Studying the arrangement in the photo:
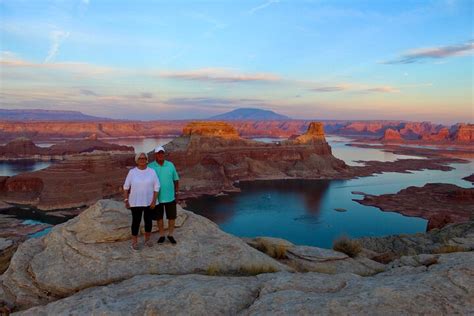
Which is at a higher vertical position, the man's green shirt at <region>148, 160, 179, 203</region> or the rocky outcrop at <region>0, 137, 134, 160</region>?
the man's green shirt at <region>148, 160, 179, 203</region>

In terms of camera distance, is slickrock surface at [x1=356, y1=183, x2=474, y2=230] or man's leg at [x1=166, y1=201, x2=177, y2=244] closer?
man's leg at [x1=166, y1=201, x2=177, y2=244]

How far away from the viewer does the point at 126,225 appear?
7.69 meters

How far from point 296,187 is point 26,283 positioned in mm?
62929

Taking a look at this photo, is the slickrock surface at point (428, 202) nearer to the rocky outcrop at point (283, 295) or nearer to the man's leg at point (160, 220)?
the rocky outcrop at point (283, 295)

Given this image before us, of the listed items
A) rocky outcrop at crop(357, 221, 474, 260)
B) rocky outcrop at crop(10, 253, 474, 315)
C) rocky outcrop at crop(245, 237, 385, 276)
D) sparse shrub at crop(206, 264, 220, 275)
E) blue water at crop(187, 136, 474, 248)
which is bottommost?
blue water at crop(187, 136, 474, 248)

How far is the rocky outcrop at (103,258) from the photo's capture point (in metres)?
6.48

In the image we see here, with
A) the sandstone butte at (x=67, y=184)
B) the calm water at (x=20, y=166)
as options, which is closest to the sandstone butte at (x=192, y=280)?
the sandstone butte at (x=67, y=184)

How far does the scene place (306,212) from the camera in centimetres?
4766

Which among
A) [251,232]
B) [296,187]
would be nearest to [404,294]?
[251,232]

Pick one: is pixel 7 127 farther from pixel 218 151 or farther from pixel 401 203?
pixel 401 203

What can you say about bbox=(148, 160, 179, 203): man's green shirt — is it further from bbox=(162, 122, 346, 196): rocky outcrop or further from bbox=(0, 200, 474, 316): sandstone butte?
bbox=(162, 122, 346, 196): rocky outcrop

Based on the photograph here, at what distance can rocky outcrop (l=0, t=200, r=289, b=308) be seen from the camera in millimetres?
6477

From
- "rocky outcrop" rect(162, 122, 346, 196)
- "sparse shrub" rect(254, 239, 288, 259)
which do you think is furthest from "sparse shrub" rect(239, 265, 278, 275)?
"rocky outcrop" rect(162, 122, 346, 196)

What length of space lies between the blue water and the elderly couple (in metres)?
18.8
